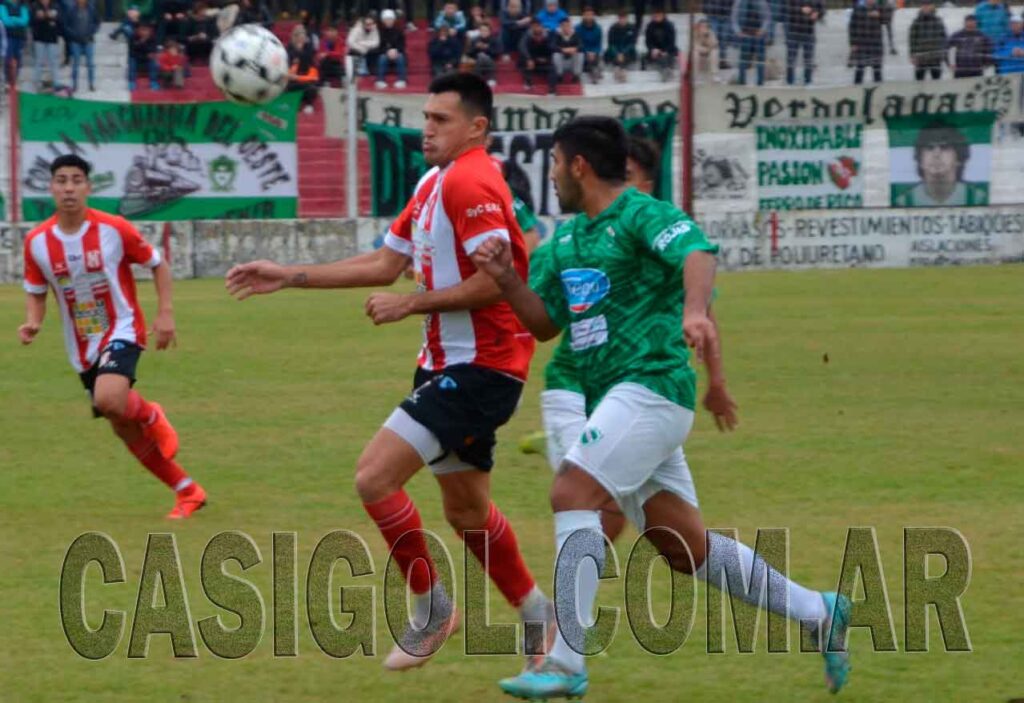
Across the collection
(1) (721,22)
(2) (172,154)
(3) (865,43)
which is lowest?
(2) (172,154)

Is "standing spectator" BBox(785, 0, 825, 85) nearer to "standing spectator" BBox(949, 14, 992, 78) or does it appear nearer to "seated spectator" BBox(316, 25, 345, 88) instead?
"standing spectator" BBox(949, 14, 992, 78)

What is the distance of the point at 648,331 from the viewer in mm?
5184

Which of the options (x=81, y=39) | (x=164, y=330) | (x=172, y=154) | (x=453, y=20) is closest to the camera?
(x=164, y=330)

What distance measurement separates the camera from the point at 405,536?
5734 mm

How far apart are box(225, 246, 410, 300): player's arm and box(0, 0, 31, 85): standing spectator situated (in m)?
22.6

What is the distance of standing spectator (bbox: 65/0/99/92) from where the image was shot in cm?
2747

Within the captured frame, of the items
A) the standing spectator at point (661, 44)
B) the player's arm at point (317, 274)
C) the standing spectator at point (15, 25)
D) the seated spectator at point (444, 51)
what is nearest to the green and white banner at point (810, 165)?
the standing spectator at point (661, 44)

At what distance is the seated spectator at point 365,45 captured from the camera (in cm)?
2811

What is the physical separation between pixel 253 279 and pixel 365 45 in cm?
2317

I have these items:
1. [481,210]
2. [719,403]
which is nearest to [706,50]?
[481,210]

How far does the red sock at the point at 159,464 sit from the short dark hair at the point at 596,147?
366cm

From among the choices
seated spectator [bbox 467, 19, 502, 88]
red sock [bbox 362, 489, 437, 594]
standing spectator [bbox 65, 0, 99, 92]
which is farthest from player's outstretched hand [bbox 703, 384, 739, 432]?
standing spectator [bbox 65, 0, 99, 92]

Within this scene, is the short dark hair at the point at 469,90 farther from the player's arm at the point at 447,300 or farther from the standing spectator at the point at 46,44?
the standing spectator at the point at 46,44

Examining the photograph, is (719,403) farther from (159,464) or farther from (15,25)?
(15,25)
